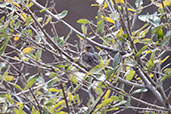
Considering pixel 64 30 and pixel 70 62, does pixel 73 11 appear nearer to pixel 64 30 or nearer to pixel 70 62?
pixel 64 30

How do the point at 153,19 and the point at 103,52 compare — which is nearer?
the point at 153,19

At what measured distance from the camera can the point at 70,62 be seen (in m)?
0.94

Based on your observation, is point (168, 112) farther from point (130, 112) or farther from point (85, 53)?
point (130, 112)

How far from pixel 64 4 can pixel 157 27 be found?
6.15 ft

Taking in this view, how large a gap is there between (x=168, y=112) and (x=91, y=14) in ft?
5.36

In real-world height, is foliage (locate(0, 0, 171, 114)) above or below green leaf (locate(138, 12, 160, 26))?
below

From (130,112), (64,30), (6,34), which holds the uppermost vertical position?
(6,34)

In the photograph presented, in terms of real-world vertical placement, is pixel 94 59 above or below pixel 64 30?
above

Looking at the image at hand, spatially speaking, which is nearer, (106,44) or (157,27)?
(157,27)

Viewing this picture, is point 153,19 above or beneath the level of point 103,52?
above

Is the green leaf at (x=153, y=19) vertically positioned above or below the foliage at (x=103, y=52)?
above

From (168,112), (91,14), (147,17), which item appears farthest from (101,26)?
(91,14)

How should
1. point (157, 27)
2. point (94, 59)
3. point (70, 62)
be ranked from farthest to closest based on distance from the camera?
point (94, 59) → point (70, 62) → point (157, 27)

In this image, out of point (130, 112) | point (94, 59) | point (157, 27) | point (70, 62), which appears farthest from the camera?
point (130, 112)
